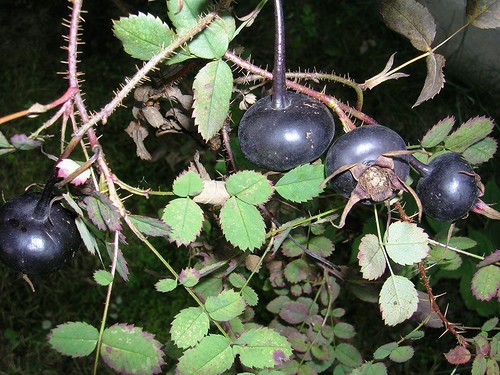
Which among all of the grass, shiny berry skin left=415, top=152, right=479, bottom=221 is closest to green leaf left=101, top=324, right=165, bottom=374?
shiny berry skin left=415, top=152, right=479, bottom=221

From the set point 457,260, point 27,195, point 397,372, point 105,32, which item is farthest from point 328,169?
point 105,32

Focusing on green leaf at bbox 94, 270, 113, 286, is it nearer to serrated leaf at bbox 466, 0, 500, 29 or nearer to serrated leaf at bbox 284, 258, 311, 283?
serrated leaf at bbox 284, 258, 311, 283

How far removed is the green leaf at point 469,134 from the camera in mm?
1115

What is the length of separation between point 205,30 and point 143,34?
0.10m

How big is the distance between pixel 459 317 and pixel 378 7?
63.0 inches

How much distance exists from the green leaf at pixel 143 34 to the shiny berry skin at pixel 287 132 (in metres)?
0.19

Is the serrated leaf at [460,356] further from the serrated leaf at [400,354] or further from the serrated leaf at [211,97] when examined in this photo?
the serrated leaf at [211,97]

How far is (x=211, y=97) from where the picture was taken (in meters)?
0.94

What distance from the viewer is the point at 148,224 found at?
919mm

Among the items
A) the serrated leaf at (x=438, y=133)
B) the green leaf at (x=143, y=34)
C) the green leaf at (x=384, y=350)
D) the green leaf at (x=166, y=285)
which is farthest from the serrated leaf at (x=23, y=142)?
the green leaf at (x=384, y=350)

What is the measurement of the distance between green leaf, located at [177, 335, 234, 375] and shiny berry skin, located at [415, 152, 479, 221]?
1.41ft

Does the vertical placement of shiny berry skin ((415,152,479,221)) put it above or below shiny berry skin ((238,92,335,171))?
below

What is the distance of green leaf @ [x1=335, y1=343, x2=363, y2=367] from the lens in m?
1.49

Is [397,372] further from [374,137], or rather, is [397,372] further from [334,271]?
[374,137]
